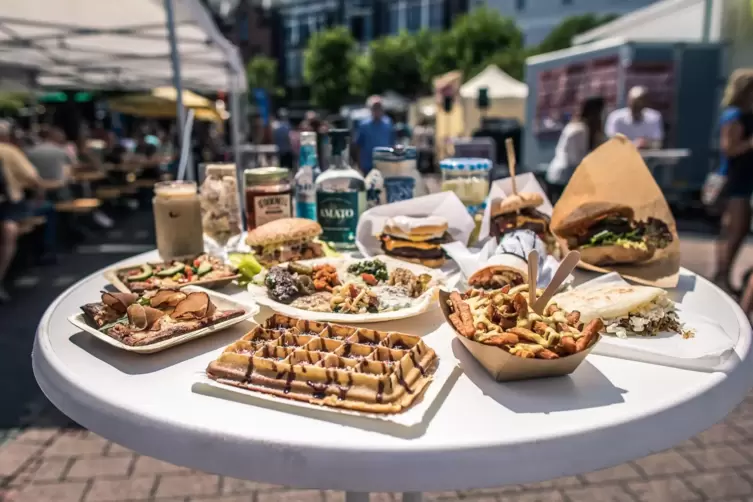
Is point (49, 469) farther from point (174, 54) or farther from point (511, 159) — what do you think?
point (174, 54)

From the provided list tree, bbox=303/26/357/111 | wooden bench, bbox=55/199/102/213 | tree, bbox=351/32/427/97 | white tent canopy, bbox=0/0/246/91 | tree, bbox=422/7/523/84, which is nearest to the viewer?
white tent canopy, bbox=0/0/246/91

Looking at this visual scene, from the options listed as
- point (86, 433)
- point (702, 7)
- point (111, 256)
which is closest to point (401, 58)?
point (702, 7)

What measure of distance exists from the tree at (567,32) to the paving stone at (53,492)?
34.9m

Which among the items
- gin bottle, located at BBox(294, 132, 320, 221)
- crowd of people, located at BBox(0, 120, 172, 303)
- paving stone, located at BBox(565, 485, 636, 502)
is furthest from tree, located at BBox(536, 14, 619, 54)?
gin bottle, located at BBox(294, 132, 320, 221)

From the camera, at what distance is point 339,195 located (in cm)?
235

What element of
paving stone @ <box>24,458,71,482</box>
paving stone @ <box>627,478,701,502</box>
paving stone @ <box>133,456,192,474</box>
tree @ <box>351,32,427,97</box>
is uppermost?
tree @ <box>351,32,427,97</box>

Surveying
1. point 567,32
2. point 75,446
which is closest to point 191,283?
point 75,446

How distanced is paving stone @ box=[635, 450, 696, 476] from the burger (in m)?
1.73

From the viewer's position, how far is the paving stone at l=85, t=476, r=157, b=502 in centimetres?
300

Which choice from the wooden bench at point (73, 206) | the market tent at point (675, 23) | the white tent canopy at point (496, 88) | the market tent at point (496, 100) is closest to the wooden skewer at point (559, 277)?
the wooden bench at point (73, 206)

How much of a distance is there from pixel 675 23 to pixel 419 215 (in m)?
14.1

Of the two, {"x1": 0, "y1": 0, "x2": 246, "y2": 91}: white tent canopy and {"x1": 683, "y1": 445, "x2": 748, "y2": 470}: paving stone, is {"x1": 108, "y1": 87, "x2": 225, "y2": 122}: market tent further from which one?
{"x1": 683, "y1": 445, "x2": 748, "y2": 470}: paving stone

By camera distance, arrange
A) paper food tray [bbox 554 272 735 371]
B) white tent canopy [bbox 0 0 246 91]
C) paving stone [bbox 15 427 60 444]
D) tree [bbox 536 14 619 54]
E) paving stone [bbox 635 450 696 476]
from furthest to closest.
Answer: tree [bbox 536 14 619 54], white tent canopy [bbox 0 0 246 91], paving stone [bbox 15 427 60 444], paving stone [bbox 635 450 696 476], paper food tray [bbox 554 272 735 371]

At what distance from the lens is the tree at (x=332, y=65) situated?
48031 mm
